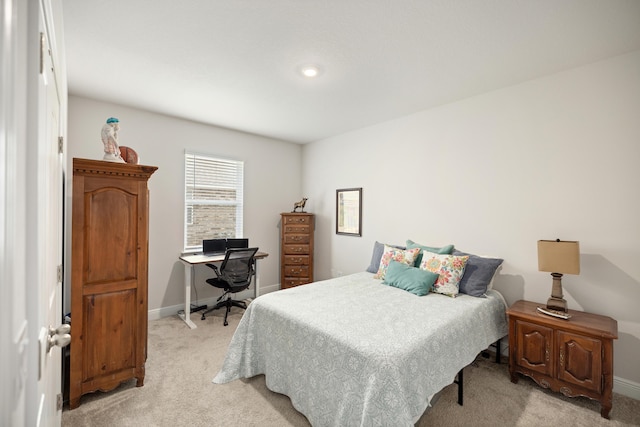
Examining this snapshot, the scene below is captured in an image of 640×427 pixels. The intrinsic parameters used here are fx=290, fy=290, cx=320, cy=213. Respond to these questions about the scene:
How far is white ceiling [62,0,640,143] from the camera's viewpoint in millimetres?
1865

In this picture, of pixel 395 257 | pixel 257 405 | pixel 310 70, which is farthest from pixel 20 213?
pixel 395 257

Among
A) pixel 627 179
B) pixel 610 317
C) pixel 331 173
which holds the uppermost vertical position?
pixel 331 173

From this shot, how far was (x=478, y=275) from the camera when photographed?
9.23ft

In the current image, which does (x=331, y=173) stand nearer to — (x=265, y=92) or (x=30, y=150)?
(x=265, y=92)

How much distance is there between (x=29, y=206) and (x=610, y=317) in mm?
3654

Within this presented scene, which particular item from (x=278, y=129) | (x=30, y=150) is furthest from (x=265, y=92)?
(x=30, y=150)

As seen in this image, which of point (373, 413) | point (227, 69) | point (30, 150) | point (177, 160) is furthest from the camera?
point (177, 160)

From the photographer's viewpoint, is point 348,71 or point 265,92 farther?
point 265,92

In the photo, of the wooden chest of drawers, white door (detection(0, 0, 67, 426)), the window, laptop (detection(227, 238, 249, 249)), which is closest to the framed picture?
the wooden chest of drawers

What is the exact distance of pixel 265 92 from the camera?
3.10m

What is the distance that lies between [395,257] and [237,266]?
1.99 metres

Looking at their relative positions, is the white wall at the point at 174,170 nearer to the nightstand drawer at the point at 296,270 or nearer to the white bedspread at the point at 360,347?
the nightstand drawer at the point at 296,270

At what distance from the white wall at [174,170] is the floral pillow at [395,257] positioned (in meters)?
2.27

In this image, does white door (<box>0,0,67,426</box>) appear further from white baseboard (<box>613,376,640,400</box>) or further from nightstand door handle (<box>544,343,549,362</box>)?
white baseboard (<box>613,376,640,400</box>)
